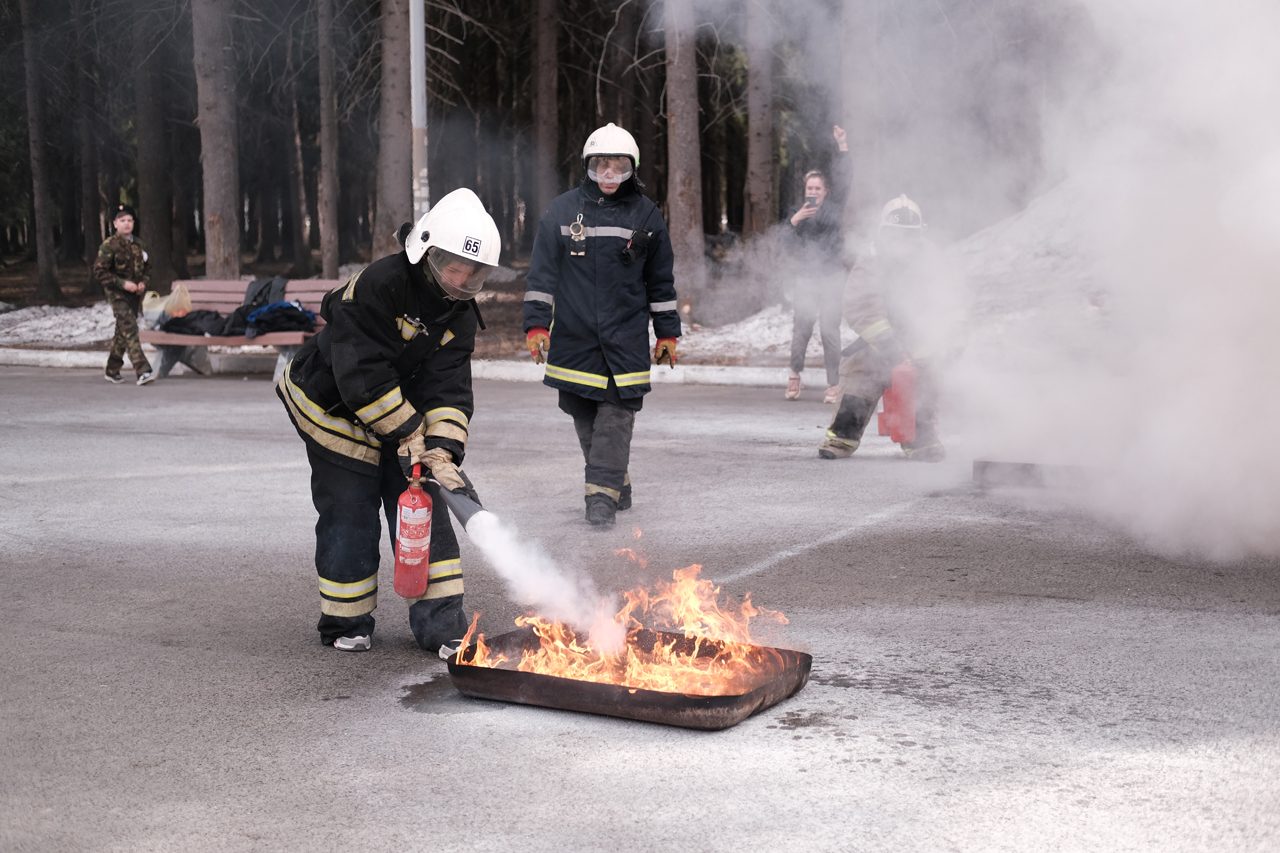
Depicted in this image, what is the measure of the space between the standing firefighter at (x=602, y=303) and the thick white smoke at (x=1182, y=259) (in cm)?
222

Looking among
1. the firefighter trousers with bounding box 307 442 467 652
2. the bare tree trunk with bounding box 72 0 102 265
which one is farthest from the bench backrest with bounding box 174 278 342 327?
the bare tree trunk with bounding box 72 0 102 265

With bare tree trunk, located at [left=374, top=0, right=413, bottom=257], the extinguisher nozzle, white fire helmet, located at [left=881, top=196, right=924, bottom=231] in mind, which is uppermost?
bare tree trunk, located at [left=374, top=0, right=413, bottom=257]

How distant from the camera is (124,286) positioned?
50.2ft

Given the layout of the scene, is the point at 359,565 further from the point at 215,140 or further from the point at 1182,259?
the point at 215,140

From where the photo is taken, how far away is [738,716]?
13.7 ft

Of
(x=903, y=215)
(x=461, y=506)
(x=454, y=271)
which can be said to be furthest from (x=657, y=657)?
(x=903, y=215)

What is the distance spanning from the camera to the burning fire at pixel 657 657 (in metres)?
4.49

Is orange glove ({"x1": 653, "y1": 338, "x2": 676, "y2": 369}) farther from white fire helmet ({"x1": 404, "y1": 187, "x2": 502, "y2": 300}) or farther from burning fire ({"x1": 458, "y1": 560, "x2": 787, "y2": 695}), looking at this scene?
burning fire ({"x1": 458, "y1": 560, "x2": 787, "y2": 695})

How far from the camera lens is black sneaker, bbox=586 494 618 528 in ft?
24.4

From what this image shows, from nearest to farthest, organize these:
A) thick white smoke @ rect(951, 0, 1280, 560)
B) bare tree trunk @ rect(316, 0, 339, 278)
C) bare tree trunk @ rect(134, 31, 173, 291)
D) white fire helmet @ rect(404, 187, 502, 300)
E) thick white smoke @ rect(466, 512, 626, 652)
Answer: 1. thick white smoke @ rect(466, 512, 626, 652)
2. white fire helmet @ rect(404, 187, 502, 300)
3. thick white smoke @ rect(951, 0, 1280, 560)
4. bare tree trunk @ rect(316, 0, 339, 278)
5. bare tree trunk @ rect(134, 31, 173, 291)

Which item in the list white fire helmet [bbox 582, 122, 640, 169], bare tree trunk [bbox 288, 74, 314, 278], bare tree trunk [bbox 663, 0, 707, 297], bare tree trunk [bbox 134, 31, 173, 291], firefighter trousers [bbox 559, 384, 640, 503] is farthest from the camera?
bare tree trunk [bbox 288, 74, 314, 278]

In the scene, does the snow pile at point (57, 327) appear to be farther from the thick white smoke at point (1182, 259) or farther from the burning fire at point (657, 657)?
the burning fire at point (657, 657)

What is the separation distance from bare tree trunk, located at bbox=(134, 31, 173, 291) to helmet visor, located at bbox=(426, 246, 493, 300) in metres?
22.7

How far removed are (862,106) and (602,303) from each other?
2788mm
